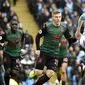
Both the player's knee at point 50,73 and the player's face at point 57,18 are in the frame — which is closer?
the player's knee at point 50,73

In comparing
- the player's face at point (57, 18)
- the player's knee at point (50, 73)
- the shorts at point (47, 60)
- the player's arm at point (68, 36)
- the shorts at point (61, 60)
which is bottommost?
the shorts at point (61, 60)

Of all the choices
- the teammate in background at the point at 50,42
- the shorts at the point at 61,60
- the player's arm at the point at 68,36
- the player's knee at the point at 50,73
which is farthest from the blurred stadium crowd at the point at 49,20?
the player's knee at the point at 50,73

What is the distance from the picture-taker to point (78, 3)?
25.4 m

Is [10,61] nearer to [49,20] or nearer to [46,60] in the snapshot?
[46,60]

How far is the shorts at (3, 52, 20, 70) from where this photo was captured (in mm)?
16719

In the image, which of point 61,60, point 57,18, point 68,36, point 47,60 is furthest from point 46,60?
point 61,60

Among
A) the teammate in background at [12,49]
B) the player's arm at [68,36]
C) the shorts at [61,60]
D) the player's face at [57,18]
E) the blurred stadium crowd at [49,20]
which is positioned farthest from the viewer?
the blurred stadium crowd at [49,20]

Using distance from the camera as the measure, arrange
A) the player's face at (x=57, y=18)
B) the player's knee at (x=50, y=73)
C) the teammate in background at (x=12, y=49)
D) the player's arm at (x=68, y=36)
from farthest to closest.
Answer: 1. the teammate in background at (x=12, y=49)
2. the player's arm at (x=68, y=36)
3. the player's face at (x=57, y=18)
4. the player's knee at (x=50, y=73)

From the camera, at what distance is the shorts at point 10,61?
1672cm

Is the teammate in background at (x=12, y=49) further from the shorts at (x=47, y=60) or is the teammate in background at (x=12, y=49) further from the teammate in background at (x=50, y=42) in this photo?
the shorts at (x=47, y=60)

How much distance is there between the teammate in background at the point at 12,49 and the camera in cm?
1669

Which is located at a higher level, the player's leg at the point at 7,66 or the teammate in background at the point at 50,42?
the teammate in background at the point at 50,42

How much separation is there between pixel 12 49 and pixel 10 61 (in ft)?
1.18

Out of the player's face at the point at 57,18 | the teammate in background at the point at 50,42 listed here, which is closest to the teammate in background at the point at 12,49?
the teammate in background at the point at 50,42
